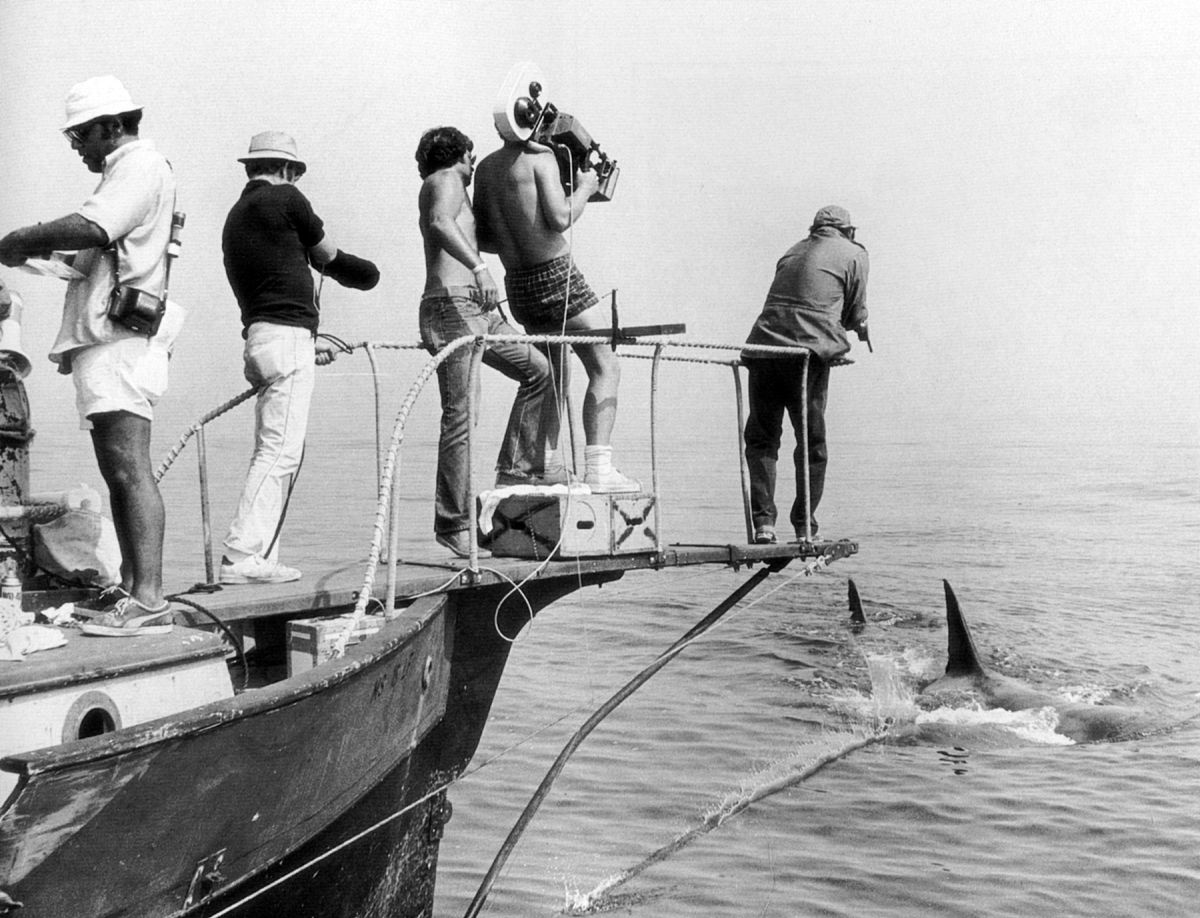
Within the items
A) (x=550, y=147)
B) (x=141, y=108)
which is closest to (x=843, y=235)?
(x=550, y=147)

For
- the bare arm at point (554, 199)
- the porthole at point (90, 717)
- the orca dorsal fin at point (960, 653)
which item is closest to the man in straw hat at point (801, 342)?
the bare arm at point (554, 199)

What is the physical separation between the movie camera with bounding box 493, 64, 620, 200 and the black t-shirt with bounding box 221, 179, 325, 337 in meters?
1.28

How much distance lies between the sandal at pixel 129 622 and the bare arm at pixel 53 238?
1216mm

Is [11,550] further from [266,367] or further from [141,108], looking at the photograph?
[141,108]

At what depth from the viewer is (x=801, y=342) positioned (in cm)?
842

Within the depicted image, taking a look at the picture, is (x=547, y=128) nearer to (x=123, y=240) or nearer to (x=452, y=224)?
(x=452, y=224)

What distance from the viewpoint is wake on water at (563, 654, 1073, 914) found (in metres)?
7.66

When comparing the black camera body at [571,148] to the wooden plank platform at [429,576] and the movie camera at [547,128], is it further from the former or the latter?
the wooden plank platform at [429,576]

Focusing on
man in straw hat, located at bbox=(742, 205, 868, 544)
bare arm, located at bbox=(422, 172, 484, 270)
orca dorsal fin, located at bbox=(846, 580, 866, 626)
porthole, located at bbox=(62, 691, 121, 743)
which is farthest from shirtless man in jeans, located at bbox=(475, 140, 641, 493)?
orca dorsal fin, located at bbox=(846, 580, 866, 626)

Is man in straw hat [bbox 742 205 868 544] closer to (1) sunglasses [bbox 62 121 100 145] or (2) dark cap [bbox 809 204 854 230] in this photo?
(2) dark cap [bbox 809 204 854 230]

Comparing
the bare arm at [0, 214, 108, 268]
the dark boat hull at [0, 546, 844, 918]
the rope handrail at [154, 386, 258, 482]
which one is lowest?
the dark boat hull at [0, 546, 844, 918]

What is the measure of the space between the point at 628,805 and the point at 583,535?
3.06 meters

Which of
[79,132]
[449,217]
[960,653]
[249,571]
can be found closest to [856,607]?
[960,653]

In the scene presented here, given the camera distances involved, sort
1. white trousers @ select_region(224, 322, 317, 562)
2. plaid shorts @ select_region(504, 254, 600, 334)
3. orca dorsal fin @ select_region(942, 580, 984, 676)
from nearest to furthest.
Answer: white trousers @ select_region(224, 322, 317, 562) → plaid shorts @ select_region(504, 254, 600, 334) → orca dorsal fin @ select_region(942, 580, 984, 676)
